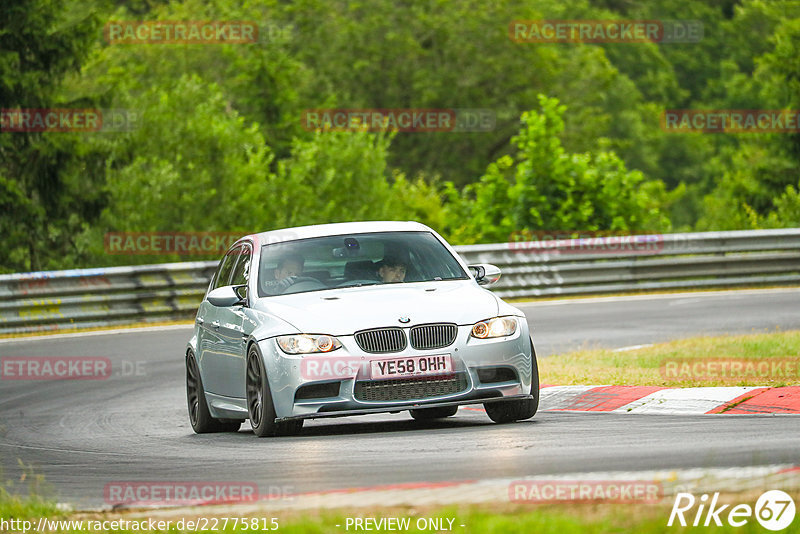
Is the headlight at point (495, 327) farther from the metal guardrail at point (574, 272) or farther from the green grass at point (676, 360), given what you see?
the metal guardrail at point (574, 272)

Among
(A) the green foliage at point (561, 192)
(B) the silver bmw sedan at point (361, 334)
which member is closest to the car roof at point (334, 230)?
(B) the silver bmw sedan at point (361, 334)

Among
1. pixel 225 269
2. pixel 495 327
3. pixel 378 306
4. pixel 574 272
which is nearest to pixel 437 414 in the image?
pixel 495 327

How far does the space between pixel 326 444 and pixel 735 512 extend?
4199 mm

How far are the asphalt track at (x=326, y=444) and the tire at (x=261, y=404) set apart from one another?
13cm

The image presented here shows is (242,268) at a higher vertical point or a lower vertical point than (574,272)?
higher

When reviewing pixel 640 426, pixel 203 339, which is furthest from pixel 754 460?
pixel 203 339

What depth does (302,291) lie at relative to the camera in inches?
419

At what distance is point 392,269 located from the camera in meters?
10.9

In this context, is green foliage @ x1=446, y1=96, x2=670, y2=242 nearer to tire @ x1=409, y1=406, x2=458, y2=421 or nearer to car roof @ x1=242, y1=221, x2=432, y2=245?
tire @ x1=409, y1=406, x2=458, y2=421

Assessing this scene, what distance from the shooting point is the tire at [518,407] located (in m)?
10.3

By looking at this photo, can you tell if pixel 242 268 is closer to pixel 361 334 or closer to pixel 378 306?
pixel 378 306

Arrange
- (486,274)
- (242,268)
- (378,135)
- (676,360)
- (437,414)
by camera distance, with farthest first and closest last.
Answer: (378,135) < (676,360) < (437,414) < (242,268) < (486,274)

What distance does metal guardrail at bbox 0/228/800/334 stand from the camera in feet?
72.9

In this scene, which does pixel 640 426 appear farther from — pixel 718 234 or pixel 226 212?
pixel 226 212
